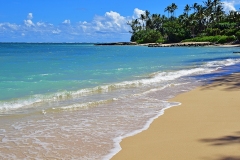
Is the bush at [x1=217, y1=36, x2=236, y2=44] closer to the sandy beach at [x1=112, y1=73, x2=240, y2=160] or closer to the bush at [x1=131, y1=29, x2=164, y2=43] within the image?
the bush at [x1=131, y1=29, x2=164, y2=43]

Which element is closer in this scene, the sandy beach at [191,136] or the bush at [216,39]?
the sandy beach at [191,136]

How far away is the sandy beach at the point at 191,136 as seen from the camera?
487 cm

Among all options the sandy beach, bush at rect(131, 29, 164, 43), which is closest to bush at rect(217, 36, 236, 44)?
bush at rect(131, 29, 164, 43)

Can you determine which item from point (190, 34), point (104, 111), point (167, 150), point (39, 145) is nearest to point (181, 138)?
point (167, 150)

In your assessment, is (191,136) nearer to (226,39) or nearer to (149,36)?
(226,39)

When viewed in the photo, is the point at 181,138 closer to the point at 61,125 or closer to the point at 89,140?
the point at 89,140

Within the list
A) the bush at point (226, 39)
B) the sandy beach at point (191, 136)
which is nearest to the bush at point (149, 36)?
the bush at point (226, 39)

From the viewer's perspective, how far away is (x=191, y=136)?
19.0 feet

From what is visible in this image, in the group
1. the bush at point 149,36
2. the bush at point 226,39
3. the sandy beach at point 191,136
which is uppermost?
the bush at point 149,36

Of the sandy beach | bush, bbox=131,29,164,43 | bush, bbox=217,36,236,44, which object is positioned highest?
bush, bbox=131,29,164,43

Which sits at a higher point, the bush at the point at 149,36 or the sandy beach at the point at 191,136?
the bush at the point at 149,36

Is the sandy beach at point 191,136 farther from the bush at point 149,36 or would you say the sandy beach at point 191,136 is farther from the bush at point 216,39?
the bush at point 149,36

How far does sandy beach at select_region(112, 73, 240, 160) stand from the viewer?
4.87 m

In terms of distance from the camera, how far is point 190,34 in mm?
109812
